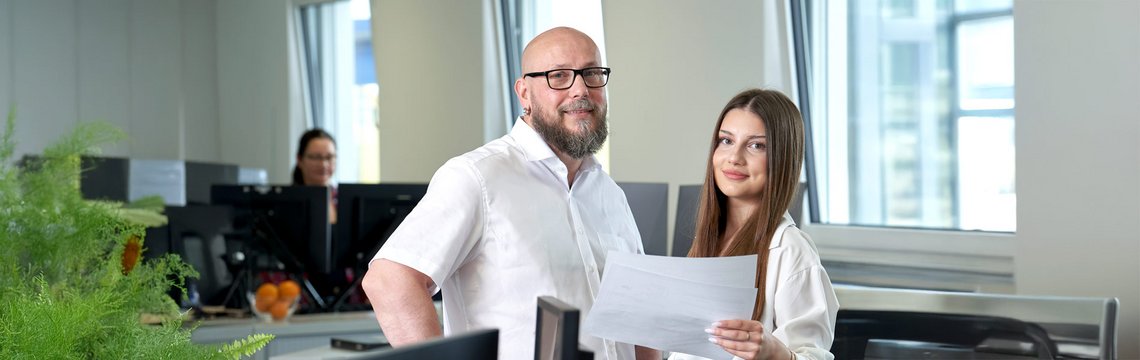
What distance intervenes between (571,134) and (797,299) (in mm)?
485

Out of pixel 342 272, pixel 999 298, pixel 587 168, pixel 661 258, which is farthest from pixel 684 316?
pixel 342 272

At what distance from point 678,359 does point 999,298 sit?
0.99m

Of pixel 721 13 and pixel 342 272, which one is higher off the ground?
pixel 721 13

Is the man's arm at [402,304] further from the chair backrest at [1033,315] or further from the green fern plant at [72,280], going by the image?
the chair backrest at [1033,315]

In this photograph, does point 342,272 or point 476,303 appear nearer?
point 476,303

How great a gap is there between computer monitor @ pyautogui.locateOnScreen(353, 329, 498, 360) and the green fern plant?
0.37m

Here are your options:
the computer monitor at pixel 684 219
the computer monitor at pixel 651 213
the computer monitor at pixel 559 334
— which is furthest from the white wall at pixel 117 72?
the computer monitor at pixel 559 334

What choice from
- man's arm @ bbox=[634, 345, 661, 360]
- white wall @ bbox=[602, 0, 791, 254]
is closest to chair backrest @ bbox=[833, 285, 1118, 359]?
man's arm @ bbox=[634, 345, 661, 360]

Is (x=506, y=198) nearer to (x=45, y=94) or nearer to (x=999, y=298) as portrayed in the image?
(x=999, y=298)

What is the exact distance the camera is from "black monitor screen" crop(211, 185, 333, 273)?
14.4 feet

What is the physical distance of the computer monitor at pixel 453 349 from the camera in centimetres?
82

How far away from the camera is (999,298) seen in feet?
8.43

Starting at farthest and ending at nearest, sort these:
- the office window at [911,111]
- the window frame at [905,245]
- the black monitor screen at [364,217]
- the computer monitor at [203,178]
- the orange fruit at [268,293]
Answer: the computer monitor at [203,178] < the office window at [911,111] < the window frame at [905,245] < the black monitor screen at [364,217] < the orange fruit at [268,293]

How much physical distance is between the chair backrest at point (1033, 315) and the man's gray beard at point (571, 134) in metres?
0.87
